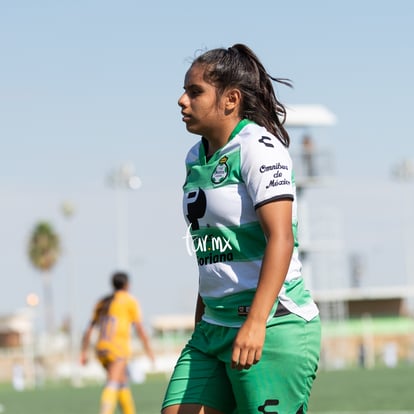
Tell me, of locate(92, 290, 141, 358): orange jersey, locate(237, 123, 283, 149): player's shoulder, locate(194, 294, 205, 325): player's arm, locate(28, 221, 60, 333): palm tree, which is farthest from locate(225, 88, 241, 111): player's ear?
locate(28, 221, 60, 333): palm tree

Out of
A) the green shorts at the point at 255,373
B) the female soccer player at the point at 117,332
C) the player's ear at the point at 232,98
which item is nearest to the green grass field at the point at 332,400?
the female soccer player at the point at 117,332

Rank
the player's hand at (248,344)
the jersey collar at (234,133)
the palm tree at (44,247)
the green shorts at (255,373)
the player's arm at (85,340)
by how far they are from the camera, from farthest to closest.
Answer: the palm tree at (44,247), the player's arm at (85,340), the jersey collar at (234,133), the green shorts at (255,373), the player's hand at (248,344)

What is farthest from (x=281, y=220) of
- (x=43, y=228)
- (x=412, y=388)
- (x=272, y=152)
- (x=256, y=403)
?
(x=43, y=228)

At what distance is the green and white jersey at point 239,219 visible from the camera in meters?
5.08

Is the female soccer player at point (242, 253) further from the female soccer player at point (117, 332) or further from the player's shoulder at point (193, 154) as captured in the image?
the female soccer player at point (117, 332)

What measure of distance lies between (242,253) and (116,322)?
8994mm

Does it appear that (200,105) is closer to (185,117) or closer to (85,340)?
(185,117)

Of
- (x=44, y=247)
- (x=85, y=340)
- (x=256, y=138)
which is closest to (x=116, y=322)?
(x=85, y=340)

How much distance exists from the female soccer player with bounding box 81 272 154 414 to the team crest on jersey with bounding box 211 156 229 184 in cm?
869

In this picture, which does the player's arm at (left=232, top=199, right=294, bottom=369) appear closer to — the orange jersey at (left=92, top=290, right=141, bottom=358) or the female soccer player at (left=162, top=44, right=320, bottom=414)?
the female soccer player at (left=162, top=44, right=320, bottom=414)

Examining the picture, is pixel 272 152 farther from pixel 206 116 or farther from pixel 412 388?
pixel 412 388

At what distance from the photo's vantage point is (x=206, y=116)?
529cm

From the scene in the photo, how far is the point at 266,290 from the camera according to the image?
489 cm

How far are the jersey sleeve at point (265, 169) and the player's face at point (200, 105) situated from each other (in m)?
0.20
